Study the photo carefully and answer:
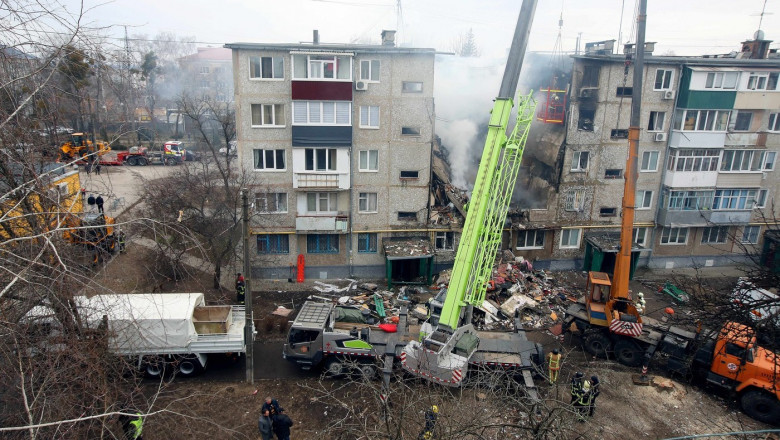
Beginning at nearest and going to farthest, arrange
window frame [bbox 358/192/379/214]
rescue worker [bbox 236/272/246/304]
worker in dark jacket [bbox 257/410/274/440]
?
1. worker in dark jacket [bbox 257/410/274/440]
2. rescue worker [bbox 236/272/246/304]
3. window frame [bbox 358/192/379/214]

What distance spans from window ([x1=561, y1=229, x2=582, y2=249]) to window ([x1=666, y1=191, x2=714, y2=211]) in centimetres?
506

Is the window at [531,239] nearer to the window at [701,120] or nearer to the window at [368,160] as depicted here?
the window at [368,160]

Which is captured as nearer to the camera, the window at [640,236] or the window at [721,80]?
the window at [721,80]

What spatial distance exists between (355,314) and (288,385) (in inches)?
132

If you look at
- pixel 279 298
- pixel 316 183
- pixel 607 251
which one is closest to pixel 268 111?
pixel 316 183

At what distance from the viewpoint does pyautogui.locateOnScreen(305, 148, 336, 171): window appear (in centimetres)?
2334

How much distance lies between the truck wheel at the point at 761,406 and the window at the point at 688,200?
1401 centimetres

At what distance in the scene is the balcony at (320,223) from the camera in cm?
2394

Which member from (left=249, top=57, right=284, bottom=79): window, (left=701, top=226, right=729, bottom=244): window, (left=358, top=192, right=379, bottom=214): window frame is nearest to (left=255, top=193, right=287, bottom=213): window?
(left=358, top=192, right=379, bottom=214): window frame

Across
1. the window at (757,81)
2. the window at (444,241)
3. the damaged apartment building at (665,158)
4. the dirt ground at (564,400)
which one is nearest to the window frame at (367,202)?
the window at (444,241)

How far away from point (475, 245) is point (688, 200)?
1906cm

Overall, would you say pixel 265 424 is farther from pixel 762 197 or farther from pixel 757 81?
pixel 762 197

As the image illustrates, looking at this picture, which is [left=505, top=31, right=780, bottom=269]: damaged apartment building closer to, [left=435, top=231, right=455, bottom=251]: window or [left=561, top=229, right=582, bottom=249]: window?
[left=561, top=229, right=582, bottom=249]: window

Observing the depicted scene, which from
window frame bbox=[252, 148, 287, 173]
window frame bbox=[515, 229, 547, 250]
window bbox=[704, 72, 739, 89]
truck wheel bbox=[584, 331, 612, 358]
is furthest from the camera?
window frame bbox=[515, 229, 547, 250]
